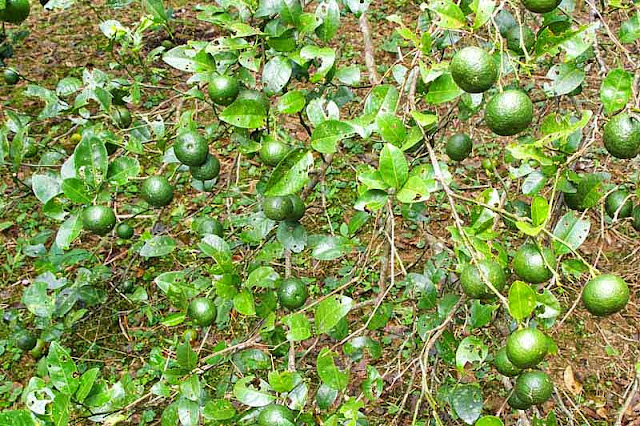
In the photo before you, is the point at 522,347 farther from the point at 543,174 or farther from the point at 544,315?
the point at 543,174

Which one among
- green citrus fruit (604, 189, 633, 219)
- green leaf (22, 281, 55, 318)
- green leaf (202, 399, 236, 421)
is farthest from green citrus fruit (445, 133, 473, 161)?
green leaf (22, 281, 55, 318)

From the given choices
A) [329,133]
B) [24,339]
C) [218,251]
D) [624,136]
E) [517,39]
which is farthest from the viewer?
[24,339]

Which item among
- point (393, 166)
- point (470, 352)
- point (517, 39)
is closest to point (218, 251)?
point (393, 166)

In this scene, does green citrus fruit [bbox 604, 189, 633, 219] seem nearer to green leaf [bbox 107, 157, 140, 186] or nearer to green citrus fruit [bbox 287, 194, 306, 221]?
green citrus fruit [bbox 287, 194, 306, 221]

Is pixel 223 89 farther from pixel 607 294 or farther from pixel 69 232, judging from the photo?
pixel 607 294

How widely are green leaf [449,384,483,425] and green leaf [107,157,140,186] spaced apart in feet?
3.68

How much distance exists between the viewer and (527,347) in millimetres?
1236

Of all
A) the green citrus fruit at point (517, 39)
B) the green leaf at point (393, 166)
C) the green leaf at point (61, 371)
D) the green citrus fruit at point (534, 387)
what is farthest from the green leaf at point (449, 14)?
the green leaf at point (61, 371)

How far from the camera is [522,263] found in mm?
1352

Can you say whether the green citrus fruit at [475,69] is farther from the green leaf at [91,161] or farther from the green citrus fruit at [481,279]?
the green leaf at [91,161]

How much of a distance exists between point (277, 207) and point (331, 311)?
12.7 inches

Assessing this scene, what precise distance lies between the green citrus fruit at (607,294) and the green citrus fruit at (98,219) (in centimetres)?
115

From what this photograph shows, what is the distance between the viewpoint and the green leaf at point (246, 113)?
1520mm

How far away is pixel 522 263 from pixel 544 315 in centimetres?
13
